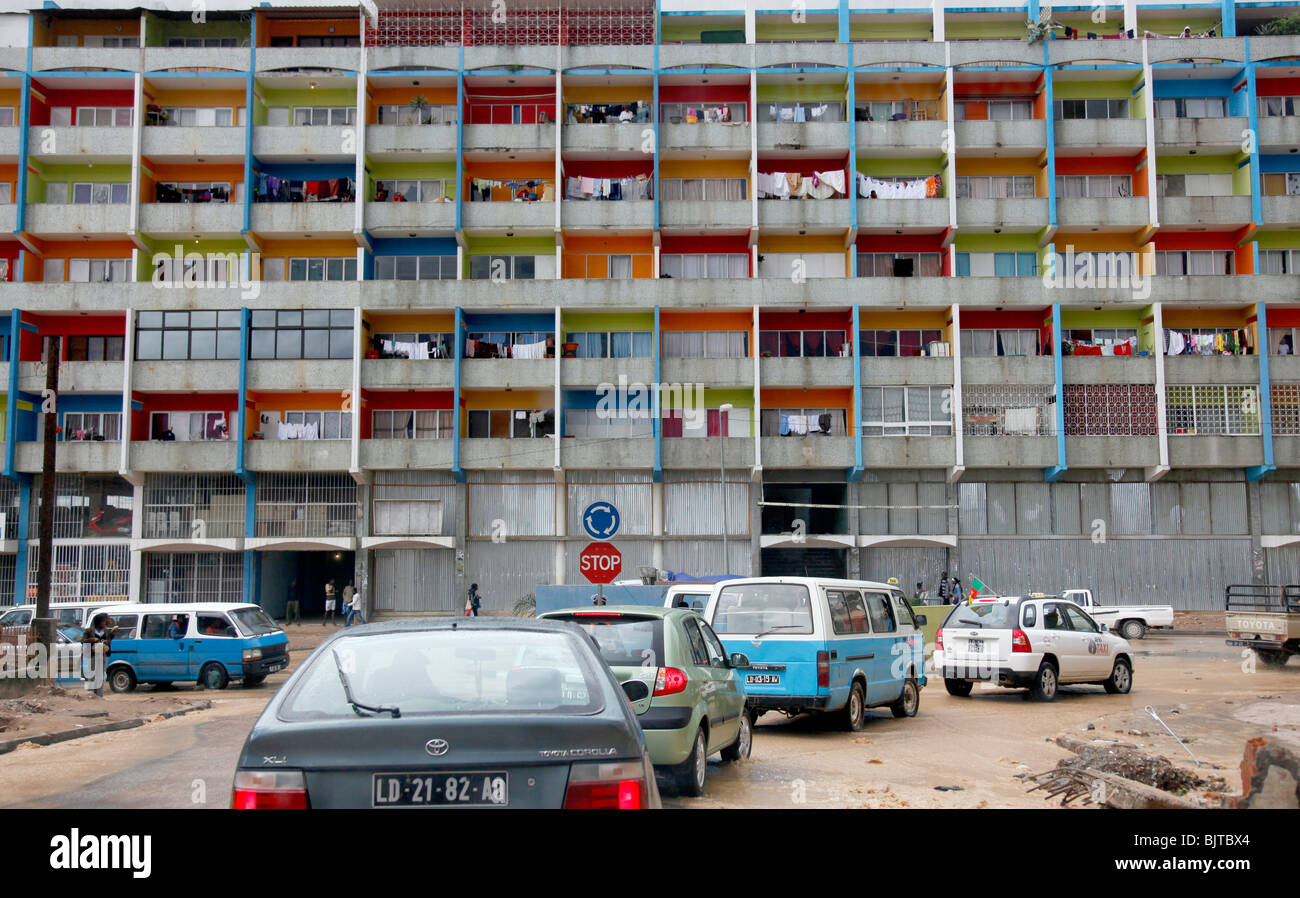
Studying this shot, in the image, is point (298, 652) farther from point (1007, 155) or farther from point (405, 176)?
point (1007, 155)

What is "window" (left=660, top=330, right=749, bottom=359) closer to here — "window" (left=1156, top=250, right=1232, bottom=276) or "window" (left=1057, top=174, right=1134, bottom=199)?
"window" (left=1057, top=174, right=1134, bottom=199)

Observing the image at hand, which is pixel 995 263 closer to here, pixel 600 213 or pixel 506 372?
pixel 600 213

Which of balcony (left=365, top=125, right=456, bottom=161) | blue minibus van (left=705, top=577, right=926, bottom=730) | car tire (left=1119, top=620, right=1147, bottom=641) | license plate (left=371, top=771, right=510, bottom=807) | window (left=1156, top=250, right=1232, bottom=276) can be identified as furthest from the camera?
window (left=1156, top=250, right=1232, bottom=276)

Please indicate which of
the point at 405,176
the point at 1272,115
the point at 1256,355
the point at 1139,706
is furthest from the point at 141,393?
the point at 1272,115

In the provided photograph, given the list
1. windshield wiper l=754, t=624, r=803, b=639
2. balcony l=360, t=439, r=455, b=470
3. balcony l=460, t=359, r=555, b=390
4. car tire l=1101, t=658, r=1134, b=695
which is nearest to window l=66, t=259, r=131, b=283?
balcony l=360, t=439, r=455, b=470

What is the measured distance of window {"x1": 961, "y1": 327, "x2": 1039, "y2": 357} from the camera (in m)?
42.0

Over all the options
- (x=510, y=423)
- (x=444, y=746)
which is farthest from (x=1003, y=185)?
(x=444, y=746)

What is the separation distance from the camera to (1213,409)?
4038 centimetres

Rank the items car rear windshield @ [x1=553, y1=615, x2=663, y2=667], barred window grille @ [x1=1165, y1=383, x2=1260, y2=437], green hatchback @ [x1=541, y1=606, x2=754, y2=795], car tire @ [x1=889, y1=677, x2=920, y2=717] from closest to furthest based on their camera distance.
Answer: green hatchback @ [x1=541, y1=606, x2=754, y2=795]
car rear windshield @ [x1=553, y1=615, x2=663, y2=667]
car tire @ [x1=889, y1=677, x2=920, y2=717]
barred window grille @ [x1=1165, y1=383, x2=1260, y2=437]

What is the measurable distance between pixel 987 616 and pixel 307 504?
28.8 metres

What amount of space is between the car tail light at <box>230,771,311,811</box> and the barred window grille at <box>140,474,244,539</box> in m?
38.3

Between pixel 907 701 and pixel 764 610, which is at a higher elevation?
pixel 764 610

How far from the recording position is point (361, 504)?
40.7 m

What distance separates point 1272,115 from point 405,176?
32.3 m
